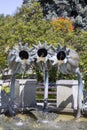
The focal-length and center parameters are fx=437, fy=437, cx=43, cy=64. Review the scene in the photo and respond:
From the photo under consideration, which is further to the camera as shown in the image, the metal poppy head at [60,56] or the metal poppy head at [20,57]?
the metal poppy head at [20,57]

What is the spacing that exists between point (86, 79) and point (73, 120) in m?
6.53

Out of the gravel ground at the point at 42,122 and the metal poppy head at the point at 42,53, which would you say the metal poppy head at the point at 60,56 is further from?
the gravel ground at the point at 42,122

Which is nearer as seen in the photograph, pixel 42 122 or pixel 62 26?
pixel 42 122

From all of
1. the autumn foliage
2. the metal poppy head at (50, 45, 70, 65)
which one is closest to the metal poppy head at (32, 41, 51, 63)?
the metal poppy head at (50, 45, 70, 65)

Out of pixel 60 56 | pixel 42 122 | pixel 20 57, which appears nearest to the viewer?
pixel 42 122

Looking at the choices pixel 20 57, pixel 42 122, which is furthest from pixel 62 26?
pixel 42 122

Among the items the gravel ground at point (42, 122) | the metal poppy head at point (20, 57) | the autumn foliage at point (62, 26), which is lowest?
the gravel ground at point (42, 122)

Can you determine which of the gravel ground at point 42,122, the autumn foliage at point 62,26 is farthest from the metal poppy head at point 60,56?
the autumn foliage at point 62,26

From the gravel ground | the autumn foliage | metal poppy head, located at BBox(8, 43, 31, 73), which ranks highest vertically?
the autumn foliage

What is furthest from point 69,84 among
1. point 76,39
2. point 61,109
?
point 76,39

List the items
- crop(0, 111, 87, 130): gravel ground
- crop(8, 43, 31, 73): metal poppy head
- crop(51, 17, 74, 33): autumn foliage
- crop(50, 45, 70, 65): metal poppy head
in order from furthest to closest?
crop(51, 17, 74, 33): autumn foliage → crop(8, 43, 31, 73): metal poppy head → crop(50, 45, 70, 65): metal poppy head → crop(0, 111, 87, 130): gravel ground

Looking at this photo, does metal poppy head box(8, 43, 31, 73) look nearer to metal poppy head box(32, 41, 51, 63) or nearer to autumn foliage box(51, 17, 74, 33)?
metal poppy head box(32, 41, 51, 63)

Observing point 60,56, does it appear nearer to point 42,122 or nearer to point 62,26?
point 42,122

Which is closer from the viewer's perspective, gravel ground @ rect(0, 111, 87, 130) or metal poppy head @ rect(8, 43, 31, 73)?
gravel ground @ rect(0, 111, 87, 130)
